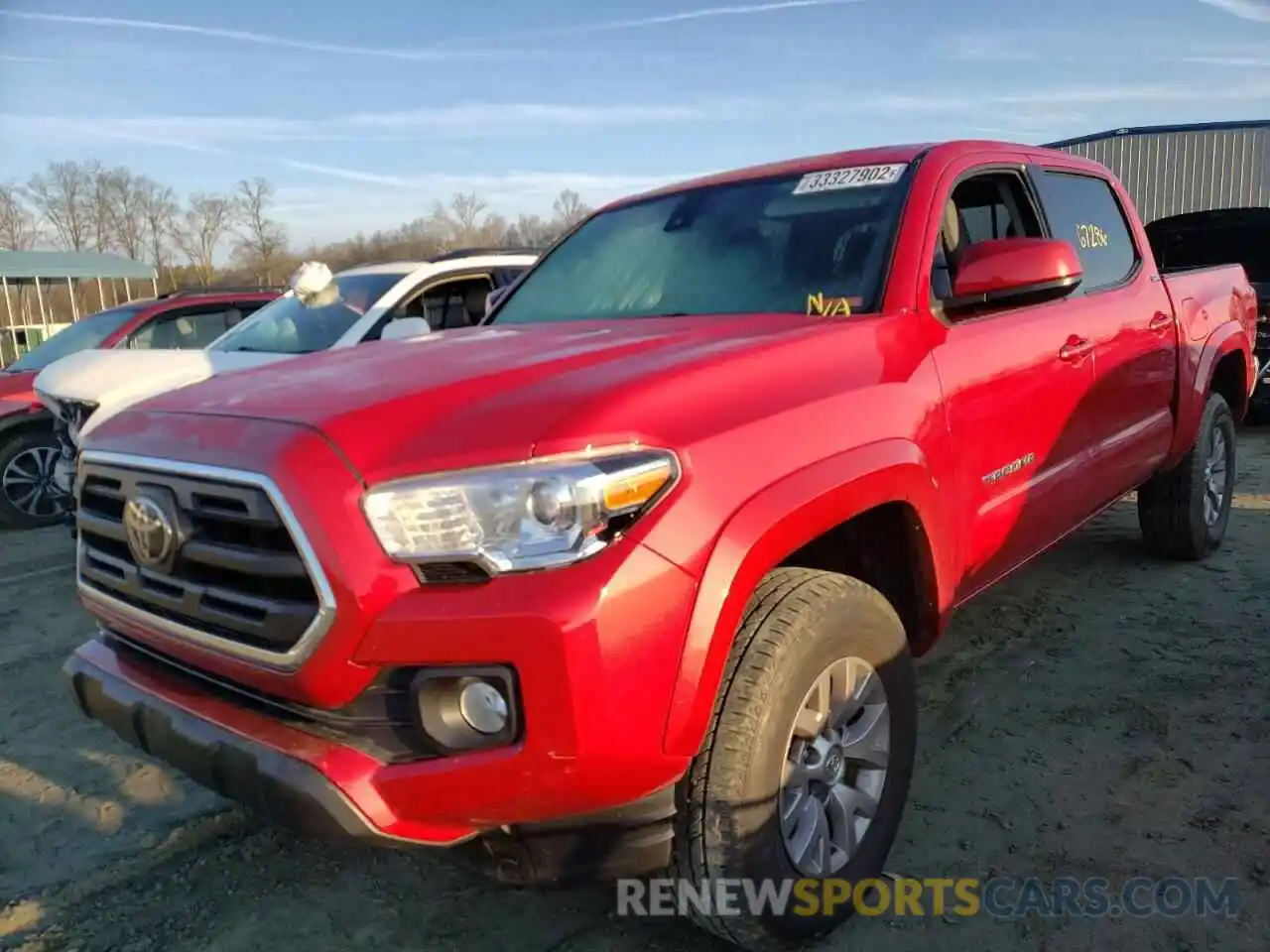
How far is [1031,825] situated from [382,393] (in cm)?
218

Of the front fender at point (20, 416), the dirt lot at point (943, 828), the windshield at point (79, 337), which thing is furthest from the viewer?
the windshield at point (79, 337)

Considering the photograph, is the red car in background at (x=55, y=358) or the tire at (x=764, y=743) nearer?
the tire at (x=764, y=743)

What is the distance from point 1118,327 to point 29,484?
7.74 metres

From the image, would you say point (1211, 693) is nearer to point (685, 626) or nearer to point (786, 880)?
point (786, 880)

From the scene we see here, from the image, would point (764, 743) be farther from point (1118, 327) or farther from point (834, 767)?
point (1118, 327)

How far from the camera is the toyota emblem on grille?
2.07 metres

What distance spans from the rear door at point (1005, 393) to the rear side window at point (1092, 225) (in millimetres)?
208

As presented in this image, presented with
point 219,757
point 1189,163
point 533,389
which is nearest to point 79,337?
point 219,757

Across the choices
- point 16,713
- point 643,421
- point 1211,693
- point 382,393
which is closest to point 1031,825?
point 1211,693

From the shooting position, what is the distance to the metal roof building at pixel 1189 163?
20.6 m

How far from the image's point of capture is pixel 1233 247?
9.44 m

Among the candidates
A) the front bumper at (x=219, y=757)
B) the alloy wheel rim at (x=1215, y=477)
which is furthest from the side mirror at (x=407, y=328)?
the alloy wheel rim at (x=1215, y=477)

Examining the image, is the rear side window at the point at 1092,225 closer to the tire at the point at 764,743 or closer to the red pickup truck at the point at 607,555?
the red pickup truck at the point at 607,555

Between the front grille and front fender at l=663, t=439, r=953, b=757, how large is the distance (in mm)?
724
